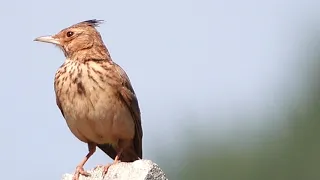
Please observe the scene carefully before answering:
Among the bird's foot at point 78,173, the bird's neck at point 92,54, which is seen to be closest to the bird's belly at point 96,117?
the bird's neck at point 92,54

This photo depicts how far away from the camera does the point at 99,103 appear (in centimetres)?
1463

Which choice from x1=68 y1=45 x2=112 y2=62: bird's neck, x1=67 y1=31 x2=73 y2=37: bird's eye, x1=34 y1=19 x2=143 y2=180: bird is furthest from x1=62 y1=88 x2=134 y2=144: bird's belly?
x1=67 y1=31 x2=73 y2=37: bird's eye

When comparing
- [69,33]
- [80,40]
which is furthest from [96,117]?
[69,33]

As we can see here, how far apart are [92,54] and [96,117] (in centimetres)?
88

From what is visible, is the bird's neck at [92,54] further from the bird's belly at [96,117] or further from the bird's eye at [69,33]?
the bird's belly at [96,117]

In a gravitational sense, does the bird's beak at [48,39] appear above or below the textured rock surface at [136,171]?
above

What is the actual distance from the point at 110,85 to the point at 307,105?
13.5 metres

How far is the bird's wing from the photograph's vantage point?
48.6 feet

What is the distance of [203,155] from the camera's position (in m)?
27.4

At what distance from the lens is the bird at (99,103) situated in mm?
14648

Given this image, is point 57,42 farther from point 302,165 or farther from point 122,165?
point 302,165

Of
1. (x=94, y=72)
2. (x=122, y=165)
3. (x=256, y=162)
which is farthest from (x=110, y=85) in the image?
(x=256, y=162)

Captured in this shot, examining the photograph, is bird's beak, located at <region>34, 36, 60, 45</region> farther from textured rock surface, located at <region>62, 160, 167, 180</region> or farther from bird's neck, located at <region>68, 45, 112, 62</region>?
textured rock surface, located at <region>62, 160, 167, 180</region>

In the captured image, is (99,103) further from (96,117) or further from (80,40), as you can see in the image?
(80,40)
